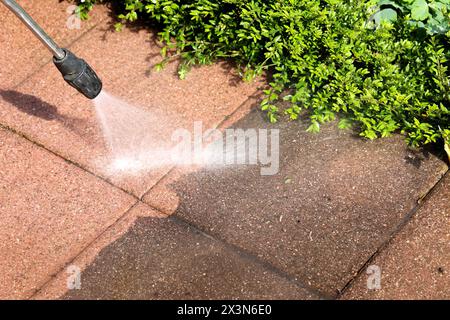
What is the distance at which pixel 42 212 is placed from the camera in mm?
4195

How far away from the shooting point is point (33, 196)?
429 cm

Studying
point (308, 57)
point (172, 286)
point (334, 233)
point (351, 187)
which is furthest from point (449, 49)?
point (172, 286)

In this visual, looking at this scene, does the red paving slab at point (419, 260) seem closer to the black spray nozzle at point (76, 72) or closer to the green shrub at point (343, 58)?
the green shrub at point (343, 58)

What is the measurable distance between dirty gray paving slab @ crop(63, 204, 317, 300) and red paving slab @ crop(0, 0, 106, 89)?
1760 mm

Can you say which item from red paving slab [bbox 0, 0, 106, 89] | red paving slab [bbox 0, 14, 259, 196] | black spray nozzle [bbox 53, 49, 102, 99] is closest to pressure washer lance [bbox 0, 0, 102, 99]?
black spray nozzle [bbox 53, 49, 102, 99]

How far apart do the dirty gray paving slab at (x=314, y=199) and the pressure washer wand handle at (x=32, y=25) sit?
102 cm

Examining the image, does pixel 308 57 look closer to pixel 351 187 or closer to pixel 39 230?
pixel 351 187

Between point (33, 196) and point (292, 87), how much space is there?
6.08 feet

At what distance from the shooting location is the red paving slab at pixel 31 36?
16.8 feet

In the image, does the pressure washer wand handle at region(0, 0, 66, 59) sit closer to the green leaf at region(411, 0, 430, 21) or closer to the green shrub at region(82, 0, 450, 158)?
the green shrub at region(82, 0, 450, 158)

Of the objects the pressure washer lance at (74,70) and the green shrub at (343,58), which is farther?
the green shrub at (343,58)

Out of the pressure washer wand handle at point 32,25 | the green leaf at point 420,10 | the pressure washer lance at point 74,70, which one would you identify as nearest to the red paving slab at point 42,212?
the pressure washer lance at point 74,70

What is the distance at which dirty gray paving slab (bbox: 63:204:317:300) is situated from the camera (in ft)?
12.2

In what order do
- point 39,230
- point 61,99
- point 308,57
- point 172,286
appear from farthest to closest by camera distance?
1. point 61,99
2. point 308,57
3. point 39,230
4. point 172,286
